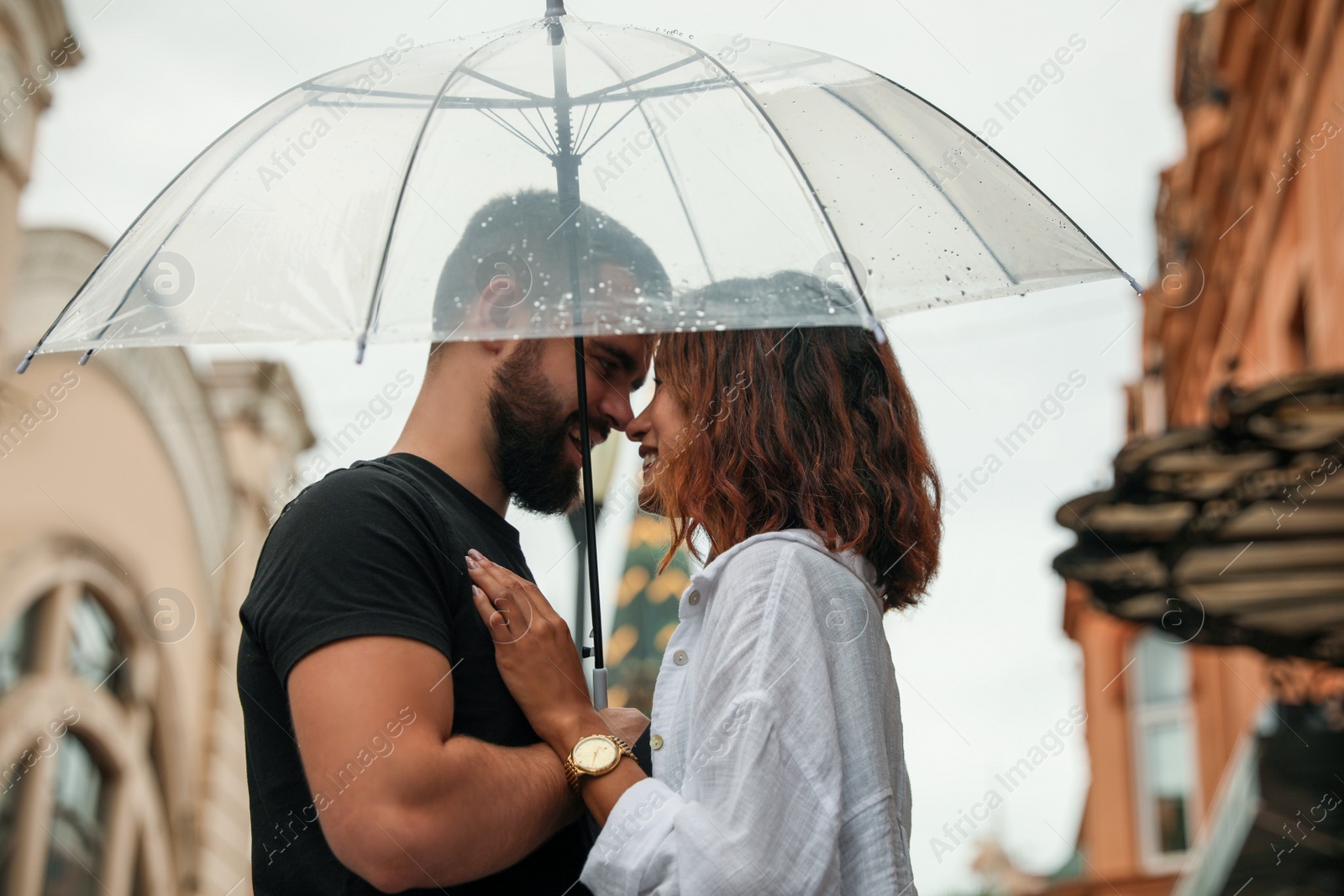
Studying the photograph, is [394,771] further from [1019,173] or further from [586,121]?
[1019,173]

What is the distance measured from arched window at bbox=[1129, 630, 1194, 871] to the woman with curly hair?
54.9 feet

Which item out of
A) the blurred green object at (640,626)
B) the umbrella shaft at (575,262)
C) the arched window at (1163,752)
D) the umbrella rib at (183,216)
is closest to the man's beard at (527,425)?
the umbrella shaft at (575,262)

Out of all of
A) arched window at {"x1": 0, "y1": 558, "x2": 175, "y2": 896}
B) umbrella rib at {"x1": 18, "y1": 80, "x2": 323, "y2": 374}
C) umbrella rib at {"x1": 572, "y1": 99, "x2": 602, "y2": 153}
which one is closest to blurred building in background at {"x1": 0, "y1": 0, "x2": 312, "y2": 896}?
arched window at {"x1": 0, "y1": 558, "x2": 175, "y2": 896}

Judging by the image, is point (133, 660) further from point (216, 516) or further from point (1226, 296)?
point (1226, 296)

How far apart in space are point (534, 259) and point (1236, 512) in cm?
441

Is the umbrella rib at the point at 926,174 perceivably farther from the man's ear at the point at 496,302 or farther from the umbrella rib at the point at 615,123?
the man's ear at the point at 496,302

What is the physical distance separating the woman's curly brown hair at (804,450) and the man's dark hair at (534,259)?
1.09 feet

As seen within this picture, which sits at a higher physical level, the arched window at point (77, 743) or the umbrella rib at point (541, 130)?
the umbrella rib at point (541, 130)

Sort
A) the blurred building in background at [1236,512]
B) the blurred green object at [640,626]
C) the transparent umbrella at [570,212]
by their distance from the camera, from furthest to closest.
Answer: the blurred green object at [640,626], the blurred building in background at [1236,512], the transparent umbrella at [570,212]

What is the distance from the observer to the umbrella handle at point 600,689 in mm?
2682

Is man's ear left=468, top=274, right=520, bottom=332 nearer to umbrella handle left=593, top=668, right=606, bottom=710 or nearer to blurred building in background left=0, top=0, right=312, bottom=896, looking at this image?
umbrella handle left=593, top=668, right=606, bottom=710

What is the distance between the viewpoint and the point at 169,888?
505 inches

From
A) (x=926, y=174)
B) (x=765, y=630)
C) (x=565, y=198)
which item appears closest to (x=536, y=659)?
(x=765, y=630)

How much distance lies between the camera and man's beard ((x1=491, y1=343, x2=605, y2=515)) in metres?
2.82
